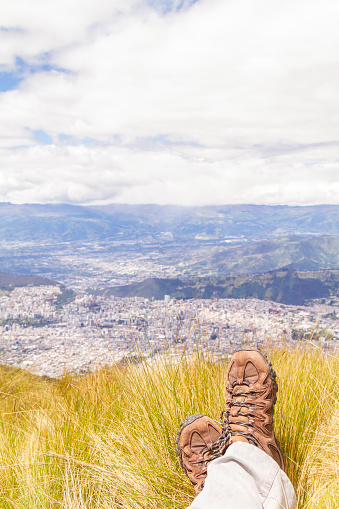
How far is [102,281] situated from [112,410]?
293 feet

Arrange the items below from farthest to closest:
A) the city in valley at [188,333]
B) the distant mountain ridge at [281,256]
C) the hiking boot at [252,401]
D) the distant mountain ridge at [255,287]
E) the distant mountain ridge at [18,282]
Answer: the distant mountain ridge at [281,256]
the distant mountain ridge at [18,282]
the distant mountain ridge at [255,287]
the city in valley at [188,333]
the hiking boot at [252,401]

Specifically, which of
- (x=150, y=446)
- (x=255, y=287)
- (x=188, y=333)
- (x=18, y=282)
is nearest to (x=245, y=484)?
(x=150, y=446)

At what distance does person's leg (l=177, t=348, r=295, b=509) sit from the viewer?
143 cm

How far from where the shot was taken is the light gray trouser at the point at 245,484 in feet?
4.53

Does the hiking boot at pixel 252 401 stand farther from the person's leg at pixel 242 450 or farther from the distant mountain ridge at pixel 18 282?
the distant mountain ridge at pixel 18 282

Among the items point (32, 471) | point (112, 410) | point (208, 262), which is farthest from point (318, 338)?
point (208, 262)

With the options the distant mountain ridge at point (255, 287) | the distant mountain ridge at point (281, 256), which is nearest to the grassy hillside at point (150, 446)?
the distant mountain ridge at point (255, 287)

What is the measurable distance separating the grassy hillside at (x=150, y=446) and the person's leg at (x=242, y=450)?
0.48 ft

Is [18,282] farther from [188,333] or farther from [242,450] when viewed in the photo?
[242,450]

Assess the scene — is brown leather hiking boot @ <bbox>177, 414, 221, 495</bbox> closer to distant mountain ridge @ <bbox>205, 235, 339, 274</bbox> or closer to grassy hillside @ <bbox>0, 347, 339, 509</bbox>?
grassy hillside @ <bbox>0, 347, 339, 509</bbox>

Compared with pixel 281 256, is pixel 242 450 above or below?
above

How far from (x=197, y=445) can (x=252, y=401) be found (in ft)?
1.60

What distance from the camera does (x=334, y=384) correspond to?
8.96ft

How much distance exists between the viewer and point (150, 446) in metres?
2.09
